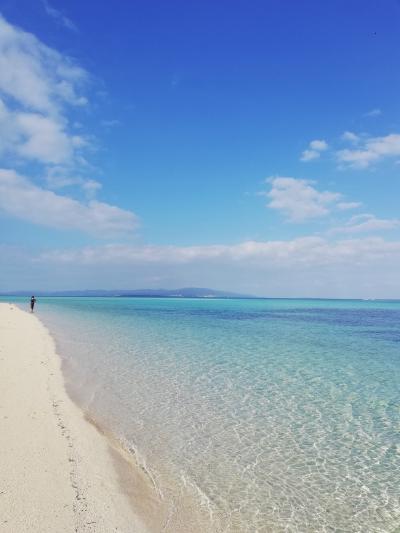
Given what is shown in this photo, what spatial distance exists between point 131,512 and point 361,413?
8406 mm

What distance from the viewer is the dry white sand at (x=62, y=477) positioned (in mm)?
5539

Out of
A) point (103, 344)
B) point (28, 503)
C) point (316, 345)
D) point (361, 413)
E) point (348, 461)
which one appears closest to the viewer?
point (28, 503)

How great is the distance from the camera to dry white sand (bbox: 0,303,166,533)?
18.2ft

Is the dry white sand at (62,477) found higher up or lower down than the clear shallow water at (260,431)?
higher up

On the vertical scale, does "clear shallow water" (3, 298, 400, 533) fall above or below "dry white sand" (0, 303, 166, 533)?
below

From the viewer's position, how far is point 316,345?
1104 inches

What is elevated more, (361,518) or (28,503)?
(28,503)

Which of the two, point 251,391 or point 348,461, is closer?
point 348,461

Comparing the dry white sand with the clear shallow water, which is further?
the clear shallow water

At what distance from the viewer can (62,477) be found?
22.1ft

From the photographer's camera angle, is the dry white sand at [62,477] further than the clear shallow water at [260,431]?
No

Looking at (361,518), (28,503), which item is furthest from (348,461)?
(28,503)

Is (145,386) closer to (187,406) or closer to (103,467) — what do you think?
(187,406)

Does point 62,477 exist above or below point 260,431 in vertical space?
above
